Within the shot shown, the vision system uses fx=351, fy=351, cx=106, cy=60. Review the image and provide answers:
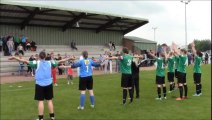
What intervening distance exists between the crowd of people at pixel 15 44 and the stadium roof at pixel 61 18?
215cm

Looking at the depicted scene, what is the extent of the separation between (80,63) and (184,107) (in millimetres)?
4244

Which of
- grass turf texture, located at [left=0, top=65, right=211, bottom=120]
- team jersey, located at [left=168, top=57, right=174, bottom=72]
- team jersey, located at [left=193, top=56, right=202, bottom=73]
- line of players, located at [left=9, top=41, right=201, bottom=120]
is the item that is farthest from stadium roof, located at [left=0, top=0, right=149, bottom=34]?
team jersey, located at [left=193, top=56, right=202, bottom=73]

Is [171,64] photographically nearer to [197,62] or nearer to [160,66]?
[197,62]

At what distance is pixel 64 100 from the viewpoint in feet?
52.0

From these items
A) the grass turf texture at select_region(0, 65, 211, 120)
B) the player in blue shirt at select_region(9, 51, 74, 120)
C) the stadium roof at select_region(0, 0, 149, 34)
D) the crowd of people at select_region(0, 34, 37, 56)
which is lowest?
the grass turf texture at select_region(0, 65, 211, 120)

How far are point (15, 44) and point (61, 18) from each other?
732 centimetres

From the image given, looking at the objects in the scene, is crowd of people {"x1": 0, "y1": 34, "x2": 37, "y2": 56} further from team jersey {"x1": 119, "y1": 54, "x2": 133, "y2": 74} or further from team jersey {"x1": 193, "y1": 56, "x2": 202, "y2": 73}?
team jersey {"x1": 119, "y1": 54, "x2": 133, "y2": 74}

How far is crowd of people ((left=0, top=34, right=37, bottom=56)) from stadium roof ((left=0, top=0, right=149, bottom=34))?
2.15m

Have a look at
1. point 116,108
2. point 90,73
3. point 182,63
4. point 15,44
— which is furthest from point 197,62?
point 15,44

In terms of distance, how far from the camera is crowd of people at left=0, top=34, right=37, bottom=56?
34.2 meters

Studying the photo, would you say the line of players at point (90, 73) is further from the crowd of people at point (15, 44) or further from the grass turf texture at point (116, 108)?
the crowd of people at point (15, 44)

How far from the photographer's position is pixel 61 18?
135 ft

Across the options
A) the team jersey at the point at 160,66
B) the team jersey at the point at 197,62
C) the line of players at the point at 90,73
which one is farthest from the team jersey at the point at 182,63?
the team jersey at the point at 197,62

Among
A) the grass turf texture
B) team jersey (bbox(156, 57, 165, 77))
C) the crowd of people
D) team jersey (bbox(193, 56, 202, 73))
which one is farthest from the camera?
the crowd of people
